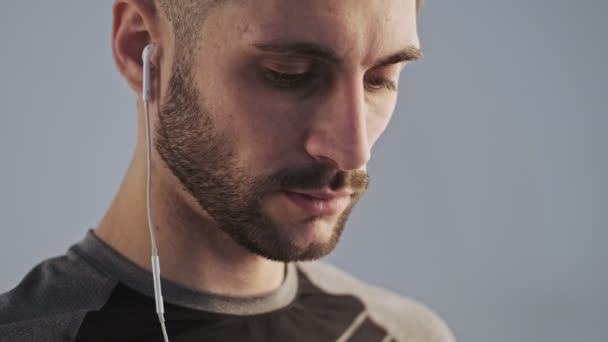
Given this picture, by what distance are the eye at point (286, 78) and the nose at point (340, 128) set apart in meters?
0.04

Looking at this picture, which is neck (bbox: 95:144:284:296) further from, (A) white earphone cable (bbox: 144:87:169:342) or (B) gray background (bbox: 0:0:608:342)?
(B) gray background (bbox: 0:0:608:342)

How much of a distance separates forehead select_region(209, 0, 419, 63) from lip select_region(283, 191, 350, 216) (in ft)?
0.66

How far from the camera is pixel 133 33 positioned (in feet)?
3.70

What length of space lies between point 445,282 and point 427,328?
2.01ft

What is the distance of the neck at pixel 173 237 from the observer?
1152mm

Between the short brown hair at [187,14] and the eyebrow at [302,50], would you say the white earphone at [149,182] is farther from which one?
the eyebrow at [302,50]

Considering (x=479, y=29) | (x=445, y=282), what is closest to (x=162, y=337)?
(x=445, y=282)

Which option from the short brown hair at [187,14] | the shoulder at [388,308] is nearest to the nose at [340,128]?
the short brown hair at [187,14]

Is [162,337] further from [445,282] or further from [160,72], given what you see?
[445,282]

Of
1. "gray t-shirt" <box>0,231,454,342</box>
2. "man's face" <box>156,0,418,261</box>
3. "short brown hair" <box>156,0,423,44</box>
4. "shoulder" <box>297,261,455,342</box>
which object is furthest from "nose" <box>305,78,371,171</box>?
"shoulder" <box>297,261,455,342</box>

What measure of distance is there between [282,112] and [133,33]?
280 mm

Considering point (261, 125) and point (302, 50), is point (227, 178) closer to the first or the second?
point (261, 125)

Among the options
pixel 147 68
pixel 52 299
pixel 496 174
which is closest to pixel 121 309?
pixel 52 299

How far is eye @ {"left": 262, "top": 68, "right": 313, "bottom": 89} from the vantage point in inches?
40.3
